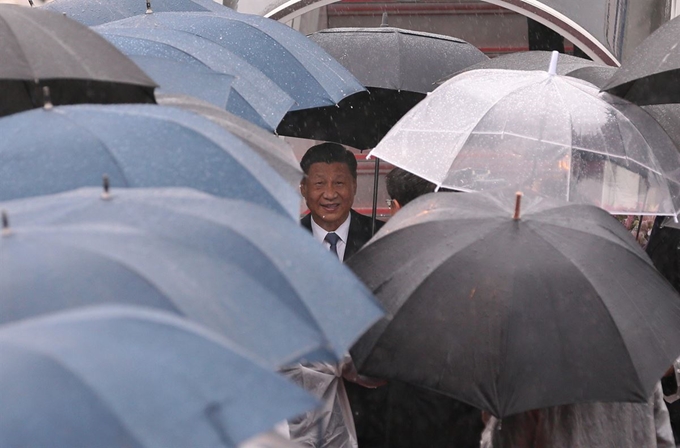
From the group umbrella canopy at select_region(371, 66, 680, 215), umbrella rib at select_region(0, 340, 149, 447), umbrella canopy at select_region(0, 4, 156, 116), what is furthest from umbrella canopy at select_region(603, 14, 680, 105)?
umbrella rib at select_region(0, 340, 149, 447)

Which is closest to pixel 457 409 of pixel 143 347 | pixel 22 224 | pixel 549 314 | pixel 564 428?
pixel 564 428

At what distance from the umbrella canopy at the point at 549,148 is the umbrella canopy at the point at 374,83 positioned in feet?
4.95

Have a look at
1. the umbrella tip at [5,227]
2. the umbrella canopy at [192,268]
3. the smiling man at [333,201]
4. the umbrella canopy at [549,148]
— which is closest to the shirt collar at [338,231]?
the smiling man at [333,201]

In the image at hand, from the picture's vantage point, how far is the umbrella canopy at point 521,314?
394 cm

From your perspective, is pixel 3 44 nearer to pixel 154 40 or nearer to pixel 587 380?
pixel 154 40

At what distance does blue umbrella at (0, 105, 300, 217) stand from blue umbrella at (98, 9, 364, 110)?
84.6 inches

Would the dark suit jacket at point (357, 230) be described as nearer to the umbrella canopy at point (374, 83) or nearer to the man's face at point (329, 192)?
the man's face at point (329, 192)

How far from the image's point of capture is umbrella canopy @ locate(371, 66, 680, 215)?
5301 millimetres

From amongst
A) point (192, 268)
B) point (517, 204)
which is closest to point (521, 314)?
point (517, 204)

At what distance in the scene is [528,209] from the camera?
4.33 m

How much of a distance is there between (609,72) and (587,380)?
9.39ft

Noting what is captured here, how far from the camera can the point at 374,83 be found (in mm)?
7008

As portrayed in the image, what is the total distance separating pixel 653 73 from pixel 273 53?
1845mm

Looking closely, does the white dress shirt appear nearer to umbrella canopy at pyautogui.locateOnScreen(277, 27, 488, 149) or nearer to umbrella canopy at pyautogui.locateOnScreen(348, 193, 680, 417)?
umbrella canopy at pyautogui.locateOnScreen(277, 27, 488, 149)
